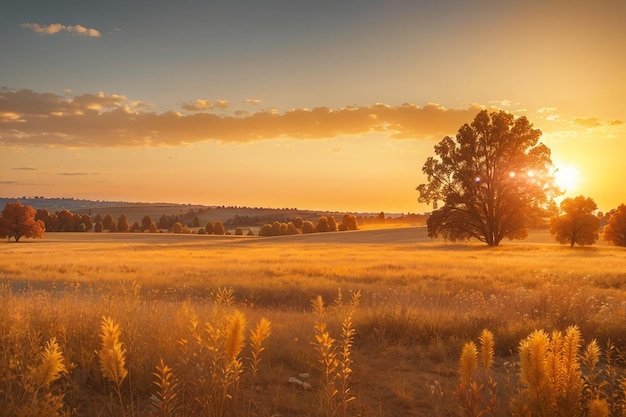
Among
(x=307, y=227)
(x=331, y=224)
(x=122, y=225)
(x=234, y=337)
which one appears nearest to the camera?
(x=234, y=337)

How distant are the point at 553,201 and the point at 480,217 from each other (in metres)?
5.92

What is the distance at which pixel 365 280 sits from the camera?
62.7 ft

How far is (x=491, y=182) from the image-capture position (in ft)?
132

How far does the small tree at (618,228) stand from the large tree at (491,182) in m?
19.9

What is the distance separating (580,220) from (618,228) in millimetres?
11284

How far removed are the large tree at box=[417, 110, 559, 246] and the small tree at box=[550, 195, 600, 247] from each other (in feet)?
27.4

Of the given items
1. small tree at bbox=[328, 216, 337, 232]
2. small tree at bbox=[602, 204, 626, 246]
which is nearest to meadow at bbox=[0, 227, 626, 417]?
small tree at bbox=[602, 204, 626, 246]

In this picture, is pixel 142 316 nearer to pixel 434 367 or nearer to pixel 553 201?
pixel 434 367

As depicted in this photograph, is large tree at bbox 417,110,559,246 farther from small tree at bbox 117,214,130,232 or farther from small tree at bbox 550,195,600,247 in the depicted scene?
small tree at bbox 117,214,130,232

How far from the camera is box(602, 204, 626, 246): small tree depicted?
174ft

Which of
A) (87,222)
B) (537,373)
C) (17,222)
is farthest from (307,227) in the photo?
(537,373)

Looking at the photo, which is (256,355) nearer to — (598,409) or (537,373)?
(537,373)

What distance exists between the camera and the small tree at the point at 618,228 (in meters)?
53.0

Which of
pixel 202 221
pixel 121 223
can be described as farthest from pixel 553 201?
pixel 202 221
